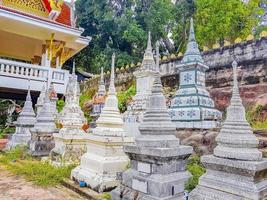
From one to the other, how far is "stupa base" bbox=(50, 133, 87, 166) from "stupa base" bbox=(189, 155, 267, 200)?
10.8 feet

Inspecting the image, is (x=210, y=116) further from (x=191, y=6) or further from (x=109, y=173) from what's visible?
(x=191, y=6)

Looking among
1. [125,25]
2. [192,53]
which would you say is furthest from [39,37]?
[192,53]

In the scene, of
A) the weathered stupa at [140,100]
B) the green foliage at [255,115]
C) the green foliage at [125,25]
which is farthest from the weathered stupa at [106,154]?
the green foliage at [125,25]

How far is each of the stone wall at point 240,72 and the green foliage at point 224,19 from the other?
4641 mm

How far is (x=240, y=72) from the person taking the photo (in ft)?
29.1

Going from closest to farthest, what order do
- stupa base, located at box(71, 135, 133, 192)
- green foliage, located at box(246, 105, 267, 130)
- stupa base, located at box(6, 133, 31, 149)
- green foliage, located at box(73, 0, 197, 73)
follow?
stupa base, located at box(71, 135, 133, 192) → green foliage, located at box(246, 105, 267, 130) → stupa base, located at box(6, 133, 31, 149) → green foliage, located at box(73, 0, 197, 73)

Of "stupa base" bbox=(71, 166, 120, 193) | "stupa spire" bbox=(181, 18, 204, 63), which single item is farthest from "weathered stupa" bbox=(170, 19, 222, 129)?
"stupa base" bbox=(71, 166, 120, 193)

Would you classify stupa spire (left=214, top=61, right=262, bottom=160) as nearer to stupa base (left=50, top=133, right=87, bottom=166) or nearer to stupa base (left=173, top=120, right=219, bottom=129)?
stupa base (left=173, top=120, right=219, bottom=129)

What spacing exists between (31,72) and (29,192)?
806cm

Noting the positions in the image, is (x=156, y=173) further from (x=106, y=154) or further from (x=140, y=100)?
(x=140, y=100)

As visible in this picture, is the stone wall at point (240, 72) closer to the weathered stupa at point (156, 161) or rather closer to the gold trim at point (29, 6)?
the weathered stupa at point (156, 161)

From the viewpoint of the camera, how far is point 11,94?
12352mm

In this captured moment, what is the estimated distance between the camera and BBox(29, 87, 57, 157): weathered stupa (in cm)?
723

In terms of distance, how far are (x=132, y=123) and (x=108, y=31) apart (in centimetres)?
1440
